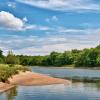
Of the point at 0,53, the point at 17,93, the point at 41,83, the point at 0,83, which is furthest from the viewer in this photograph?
the point at 0,53

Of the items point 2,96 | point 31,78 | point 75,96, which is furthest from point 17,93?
point 31,78

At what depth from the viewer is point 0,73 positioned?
7344 cm

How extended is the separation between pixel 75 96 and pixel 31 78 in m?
31.1

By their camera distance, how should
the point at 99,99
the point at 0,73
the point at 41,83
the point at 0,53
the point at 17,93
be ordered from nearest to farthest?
the point at 99,99 → the point at 17,93 → the point at 0,73 → the point at 41,83 → the point at 0,53

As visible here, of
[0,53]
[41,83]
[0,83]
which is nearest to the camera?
[0,83]

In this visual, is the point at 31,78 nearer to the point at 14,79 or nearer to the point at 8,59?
the point at 14,79

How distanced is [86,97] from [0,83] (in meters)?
17.6

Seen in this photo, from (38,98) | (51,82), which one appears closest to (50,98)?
(38,98)

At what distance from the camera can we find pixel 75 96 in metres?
55.4

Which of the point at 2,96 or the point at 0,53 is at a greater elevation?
the point at 0,53

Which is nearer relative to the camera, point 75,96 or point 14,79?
point 75,96

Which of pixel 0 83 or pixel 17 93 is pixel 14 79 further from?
pixel 17 93

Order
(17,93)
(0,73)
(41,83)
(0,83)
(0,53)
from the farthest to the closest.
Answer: (0,53) → (41,83) → (0,73) → (0,83) → (17,93)

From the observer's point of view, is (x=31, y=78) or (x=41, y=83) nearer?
(x=41, y=83)
